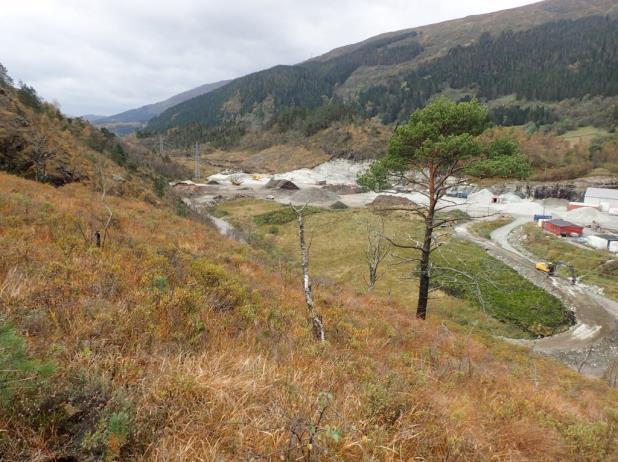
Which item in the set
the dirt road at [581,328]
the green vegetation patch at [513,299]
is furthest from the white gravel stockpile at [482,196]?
the green vegetation patch at [513,299]

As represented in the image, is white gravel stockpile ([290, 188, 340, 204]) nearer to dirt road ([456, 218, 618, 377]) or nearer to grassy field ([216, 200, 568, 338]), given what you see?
grassy field ([216, 200, 568, 338])

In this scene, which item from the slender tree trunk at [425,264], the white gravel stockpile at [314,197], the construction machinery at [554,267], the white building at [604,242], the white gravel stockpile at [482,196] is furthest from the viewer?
the white gravel stockpile at [482,196]

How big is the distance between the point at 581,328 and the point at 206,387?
1075 inches

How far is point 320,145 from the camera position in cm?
10819

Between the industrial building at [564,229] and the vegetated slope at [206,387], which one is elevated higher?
the vegetated slope at [206,387]

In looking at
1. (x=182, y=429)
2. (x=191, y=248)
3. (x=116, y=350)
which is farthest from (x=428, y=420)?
(x=191, y=248)

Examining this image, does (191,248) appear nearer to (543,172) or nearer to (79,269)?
(79,269)

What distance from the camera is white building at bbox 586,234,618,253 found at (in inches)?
1474

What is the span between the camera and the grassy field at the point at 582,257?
98.0 feet

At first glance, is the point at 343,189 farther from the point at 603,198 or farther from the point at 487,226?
the point at 603,198

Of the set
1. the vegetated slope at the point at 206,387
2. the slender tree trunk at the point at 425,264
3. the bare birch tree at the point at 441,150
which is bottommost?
the slender tree trunk at the point at 425,264

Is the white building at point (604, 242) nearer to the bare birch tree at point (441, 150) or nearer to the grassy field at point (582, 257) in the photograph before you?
the grassy field at point (582, 257)

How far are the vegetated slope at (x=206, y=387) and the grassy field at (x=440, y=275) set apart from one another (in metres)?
6.34

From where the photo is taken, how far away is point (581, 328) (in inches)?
863
